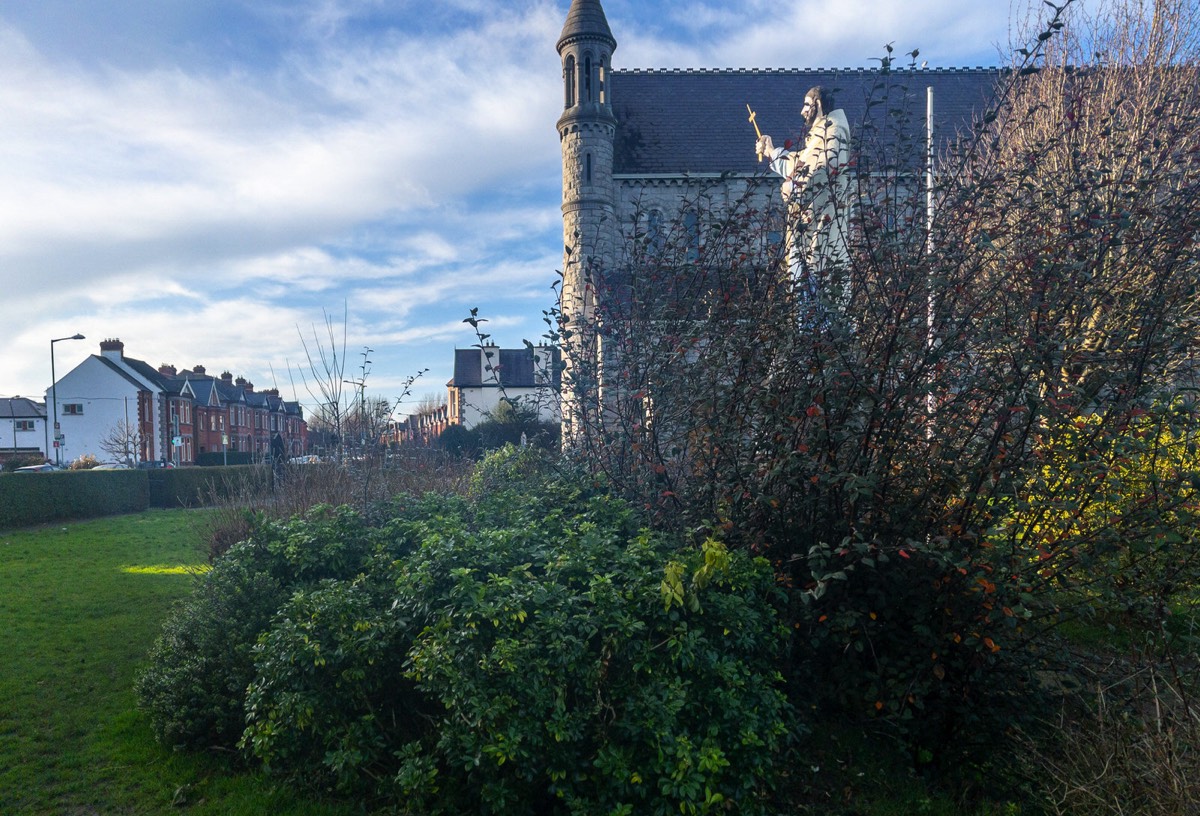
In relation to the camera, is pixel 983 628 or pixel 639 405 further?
pixel 639 405

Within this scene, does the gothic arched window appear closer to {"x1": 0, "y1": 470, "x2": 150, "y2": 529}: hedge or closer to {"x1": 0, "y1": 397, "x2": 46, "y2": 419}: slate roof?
{"x1": 0, "y1": 470, "x2": 150, "y2": 529}: hedge

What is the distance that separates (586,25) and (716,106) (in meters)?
5.78

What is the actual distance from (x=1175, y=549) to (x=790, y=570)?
214 cm

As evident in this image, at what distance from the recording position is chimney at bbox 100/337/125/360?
1895 inches

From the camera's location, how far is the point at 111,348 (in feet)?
159

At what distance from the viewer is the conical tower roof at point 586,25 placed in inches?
991

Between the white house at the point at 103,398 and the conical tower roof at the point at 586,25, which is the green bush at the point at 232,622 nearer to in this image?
the conical tower roof at the point at 586,25

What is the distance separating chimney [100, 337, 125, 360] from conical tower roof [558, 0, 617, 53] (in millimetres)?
38215

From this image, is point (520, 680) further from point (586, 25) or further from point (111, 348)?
point (111, 348)

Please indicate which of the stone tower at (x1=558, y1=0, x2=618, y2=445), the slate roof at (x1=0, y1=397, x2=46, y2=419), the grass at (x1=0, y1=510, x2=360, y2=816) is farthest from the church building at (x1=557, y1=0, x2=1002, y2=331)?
the slate roof at (x1=0, y1=397, x2=46, y2=419)

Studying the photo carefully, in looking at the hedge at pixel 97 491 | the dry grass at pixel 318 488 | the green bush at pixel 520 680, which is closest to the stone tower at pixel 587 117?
the hedge at pixel 97 491

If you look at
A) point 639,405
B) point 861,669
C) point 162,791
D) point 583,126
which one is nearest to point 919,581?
point 861,669

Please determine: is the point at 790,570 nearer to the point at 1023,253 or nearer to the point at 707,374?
the point at 707,374

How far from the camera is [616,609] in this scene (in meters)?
3.82
